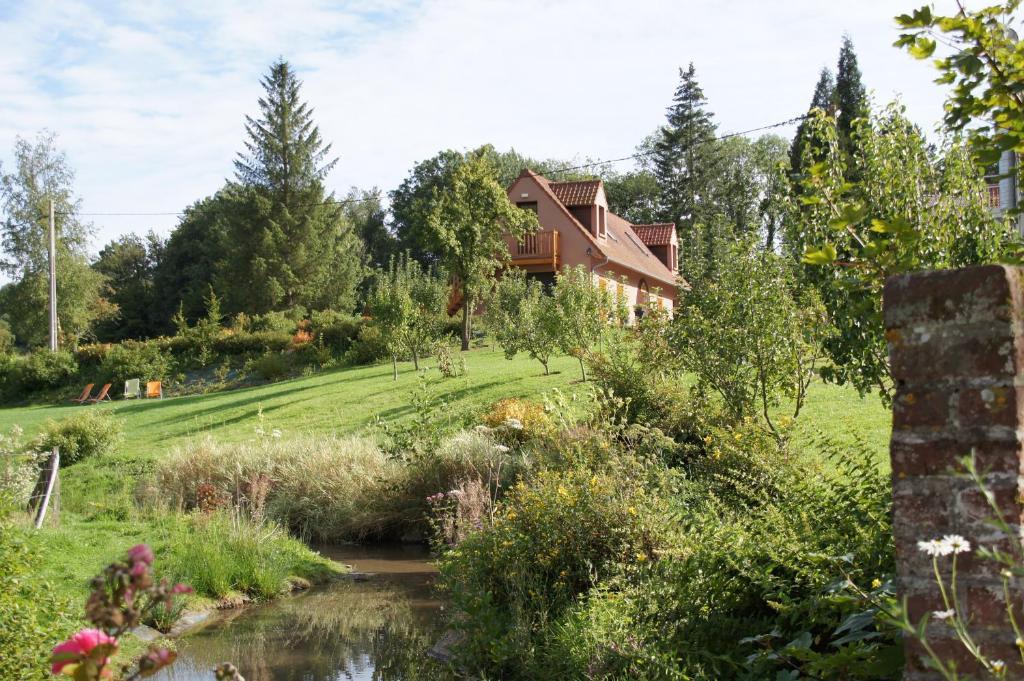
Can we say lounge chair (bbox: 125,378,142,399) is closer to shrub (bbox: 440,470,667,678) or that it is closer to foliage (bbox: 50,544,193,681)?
shrub (bbox: 440,470,667,678)

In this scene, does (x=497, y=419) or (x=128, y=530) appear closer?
(x=128, y=530)

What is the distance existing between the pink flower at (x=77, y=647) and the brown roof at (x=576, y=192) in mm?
32266

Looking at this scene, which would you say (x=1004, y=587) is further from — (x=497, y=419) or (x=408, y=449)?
(x=497, y=419)

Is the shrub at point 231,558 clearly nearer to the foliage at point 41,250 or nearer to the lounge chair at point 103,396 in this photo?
the lounge chair at point 103,396

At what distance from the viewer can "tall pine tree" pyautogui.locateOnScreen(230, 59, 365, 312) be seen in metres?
44.4

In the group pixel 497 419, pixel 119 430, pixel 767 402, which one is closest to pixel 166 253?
pixel 119 430

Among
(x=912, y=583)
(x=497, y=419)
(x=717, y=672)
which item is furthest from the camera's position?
(x=497, y=419)

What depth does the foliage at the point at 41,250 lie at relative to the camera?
42281mm

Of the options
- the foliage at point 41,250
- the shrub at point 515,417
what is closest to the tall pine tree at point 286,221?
the foliage at point 41,250

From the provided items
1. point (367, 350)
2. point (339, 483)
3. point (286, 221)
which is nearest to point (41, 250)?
point (286, 221)

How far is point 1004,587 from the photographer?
94.8 inches

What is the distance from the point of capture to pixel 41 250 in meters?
43.1

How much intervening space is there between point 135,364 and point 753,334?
26397mm

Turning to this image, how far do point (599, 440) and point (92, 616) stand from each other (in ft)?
22.8
